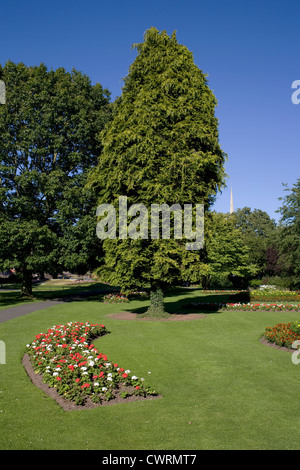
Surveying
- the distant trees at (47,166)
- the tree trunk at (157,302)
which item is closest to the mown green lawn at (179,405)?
the tree trunk at (157,302)

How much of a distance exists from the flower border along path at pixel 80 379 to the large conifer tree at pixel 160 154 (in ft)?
24.8

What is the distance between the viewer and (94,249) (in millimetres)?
24797

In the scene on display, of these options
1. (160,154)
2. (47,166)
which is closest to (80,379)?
(160,154)

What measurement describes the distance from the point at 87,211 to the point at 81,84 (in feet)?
36.7

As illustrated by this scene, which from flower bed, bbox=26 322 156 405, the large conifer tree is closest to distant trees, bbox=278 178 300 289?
the large conifer tree

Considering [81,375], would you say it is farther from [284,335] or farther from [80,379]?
[284,335]

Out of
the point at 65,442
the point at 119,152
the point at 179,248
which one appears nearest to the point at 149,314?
the point at 179,248

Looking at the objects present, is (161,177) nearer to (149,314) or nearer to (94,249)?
(149,314)

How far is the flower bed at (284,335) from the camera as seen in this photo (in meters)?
11.1

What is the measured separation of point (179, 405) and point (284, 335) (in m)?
6.15

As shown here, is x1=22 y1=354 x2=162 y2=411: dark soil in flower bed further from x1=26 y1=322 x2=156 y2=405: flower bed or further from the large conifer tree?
the large conifer tree

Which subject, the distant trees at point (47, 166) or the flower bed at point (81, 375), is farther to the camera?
the distant trees at point (47, 166)

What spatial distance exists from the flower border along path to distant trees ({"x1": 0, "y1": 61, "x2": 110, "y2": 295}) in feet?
48.1

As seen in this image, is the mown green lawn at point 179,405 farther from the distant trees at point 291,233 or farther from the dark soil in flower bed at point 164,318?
the distant trees at point 291,233
